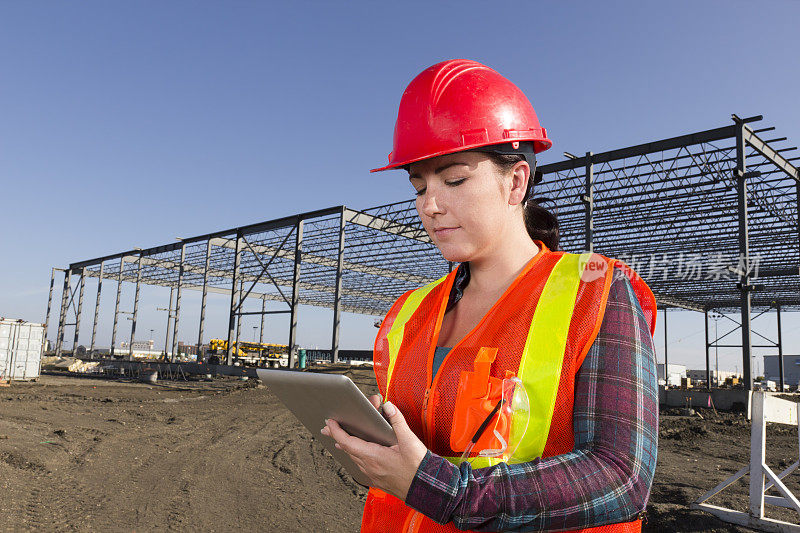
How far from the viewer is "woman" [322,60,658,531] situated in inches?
41.7

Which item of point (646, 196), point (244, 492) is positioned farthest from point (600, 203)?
point (244, 492)

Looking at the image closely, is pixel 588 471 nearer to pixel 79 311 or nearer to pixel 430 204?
pixel 430 204

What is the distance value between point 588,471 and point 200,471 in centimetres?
734

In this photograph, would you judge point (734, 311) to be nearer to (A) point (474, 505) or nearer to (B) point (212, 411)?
(B) point (212, 411)

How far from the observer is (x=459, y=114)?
1.43 meters

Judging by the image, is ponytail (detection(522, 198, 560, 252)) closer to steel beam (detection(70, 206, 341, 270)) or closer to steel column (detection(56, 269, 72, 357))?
steel beam (detection(70, 206, 341, 270))

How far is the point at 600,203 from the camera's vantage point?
20297 mm

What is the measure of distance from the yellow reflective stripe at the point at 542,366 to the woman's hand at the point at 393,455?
0.23 m

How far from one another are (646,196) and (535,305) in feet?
66.5

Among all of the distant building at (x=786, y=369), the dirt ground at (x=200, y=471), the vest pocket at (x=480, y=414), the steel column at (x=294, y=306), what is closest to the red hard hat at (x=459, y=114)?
the vest pocket at (x=480, y=414)

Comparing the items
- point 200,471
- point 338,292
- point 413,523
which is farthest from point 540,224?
point 338,292

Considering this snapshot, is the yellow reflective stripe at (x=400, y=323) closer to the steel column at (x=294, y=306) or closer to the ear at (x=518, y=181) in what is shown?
the ear at (x=518, y=181)

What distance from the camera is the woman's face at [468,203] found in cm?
138

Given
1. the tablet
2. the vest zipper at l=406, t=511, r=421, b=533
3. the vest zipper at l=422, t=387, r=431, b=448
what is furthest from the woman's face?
the vest zipper at l=406, t=511, r=421, b=533
